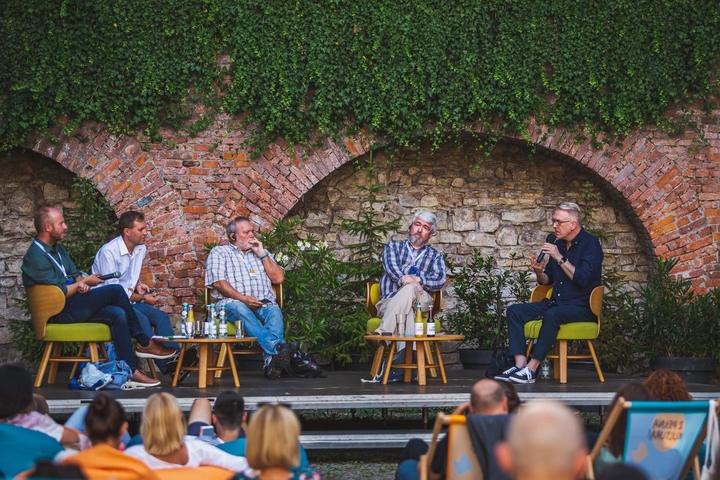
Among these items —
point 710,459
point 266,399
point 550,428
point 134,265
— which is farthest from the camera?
point 134,265

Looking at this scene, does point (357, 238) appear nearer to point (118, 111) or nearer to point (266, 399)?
point (118, 111)

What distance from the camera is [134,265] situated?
740 centimetres

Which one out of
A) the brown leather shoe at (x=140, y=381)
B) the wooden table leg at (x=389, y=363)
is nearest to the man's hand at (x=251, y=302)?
the brown leather shoe at (x=140, y=381)

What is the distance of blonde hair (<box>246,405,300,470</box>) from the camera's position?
3.05 metres

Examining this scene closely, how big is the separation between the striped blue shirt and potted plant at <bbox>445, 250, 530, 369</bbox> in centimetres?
151

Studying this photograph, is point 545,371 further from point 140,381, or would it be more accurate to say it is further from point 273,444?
point 273,444

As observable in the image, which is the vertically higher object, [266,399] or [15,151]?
[15,151]

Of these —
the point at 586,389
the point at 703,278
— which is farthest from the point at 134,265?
the point at 703,278

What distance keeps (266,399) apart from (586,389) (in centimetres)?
219

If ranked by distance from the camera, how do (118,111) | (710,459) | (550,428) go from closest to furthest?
(550,428) < (710,459) < (118,111)

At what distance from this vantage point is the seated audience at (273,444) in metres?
3.05

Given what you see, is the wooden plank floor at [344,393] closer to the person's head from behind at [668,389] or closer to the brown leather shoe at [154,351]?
the brown leather shoe at [154,351]

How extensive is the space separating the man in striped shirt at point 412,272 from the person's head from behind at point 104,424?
13.3 ft

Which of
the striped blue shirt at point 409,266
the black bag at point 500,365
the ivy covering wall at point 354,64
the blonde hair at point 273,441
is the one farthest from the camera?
the ivy covering wall at point 354,64
